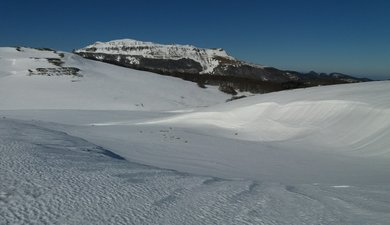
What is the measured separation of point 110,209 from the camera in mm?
4328

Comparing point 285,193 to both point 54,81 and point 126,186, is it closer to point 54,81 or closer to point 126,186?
point 126,186

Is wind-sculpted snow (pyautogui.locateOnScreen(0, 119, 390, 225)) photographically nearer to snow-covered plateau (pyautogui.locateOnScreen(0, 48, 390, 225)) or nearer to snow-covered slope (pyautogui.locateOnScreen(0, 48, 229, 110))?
snow-covered plateau (pyautogui.locateOnScreen(0, 48, 390, 225))

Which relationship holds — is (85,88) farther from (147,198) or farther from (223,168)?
(147,198)

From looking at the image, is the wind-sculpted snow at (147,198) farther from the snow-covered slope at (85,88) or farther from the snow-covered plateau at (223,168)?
the snow-covered slope at (85,88)

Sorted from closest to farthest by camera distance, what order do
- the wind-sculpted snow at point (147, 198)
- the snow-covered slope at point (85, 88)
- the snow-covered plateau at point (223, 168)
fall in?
the wind-sculpted snow at point (147, 198) → the snow-covered plateau at point (223, 168) → the snow-covered slope at point (85, 88)

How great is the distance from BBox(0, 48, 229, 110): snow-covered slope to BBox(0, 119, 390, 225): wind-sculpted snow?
3767cm

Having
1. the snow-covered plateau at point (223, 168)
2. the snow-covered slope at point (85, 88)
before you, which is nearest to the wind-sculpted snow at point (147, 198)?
the snow-covered plateau at point (223, 168)

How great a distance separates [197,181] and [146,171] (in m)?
0.99

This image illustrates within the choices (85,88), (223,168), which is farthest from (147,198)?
(85,88)

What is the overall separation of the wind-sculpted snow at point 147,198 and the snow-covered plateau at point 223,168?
0.05ft

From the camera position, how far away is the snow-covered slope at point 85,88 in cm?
4506

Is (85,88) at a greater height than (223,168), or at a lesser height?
lesser

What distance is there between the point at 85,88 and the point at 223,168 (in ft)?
150

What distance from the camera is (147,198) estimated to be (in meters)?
4.91
